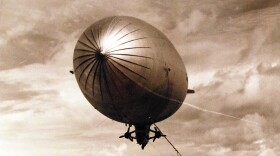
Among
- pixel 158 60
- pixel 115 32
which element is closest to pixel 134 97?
pixel 158 60

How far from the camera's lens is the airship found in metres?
18.2

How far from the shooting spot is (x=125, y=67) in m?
18.3

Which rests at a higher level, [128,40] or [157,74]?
[128,40]

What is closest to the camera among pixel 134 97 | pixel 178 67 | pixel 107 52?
pixel 107 52

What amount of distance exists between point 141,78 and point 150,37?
107 inches

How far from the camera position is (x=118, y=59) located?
1812cm

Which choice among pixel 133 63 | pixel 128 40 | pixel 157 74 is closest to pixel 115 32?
pixel 128 40

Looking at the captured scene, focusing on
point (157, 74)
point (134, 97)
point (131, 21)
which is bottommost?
point (134, 97)

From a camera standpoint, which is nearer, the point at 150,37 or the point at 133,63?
the point at 133,63

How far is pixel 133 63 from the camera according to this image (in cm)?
1842

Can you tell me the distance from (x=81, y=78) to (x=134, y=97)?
340 cm

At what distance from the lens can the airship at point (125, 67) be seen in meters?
18.2

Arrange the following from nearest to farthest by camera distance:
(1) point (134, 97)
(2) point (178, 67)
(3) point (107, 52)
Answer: (3) point (107, 52)
(1) point (134, 97)
(2) point (178, 67)

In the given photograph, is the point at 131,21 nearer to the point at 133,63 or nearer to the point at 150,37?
the point at 150,37
